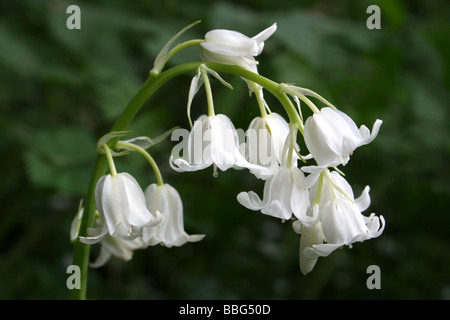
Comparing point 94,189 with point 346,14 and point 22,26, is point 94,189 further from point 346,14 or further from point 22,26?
point 346,14

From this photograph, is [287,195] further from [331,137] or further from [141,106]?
[141,106]

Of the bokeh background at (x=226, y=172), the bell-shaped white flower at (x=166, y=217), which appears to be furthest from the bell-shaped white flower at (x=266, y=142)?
the bokeh background at (x=226, y=172)

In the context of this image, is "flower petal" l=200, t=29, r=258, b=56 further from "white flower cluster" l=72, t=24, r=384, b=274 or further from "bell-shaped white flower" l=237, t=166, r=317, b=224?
"bell-shaped white flower" l=237, t=166, r=317, b=224

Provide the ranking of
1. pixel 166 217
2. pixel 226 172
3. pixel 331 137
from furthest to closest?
pixel 226 172
pixel 166 217
pixel 331 137

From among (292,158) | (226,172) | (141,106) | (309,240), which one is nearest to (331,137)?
(292,158)

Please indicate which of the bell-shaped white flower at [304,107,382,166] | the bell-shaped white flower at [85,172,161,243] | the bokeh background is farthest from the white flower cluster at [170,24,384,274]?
the bokeh background
